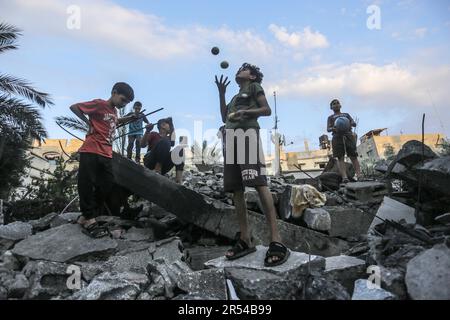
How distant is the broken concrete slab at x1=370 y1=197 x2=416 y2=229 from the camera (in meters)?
4.07

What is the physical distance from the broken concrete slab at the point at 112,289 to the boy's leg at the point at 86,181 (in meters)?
1.58

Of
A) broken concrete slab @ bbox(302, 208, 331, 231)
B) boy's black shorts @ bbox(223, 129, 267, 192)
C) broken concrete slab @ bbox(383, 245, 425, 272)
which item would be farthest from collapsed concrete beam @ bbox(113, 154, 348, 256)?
broken concrete slab @ bbox(383, 245, 425, 272)

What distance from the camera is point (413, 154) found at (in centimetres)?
396

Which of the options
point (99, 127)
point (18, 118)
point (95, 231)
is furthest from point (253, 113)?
point (18, 118)

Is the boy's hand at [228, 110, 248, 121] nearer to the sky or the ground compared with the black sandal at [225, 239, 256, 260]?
nearer to the sky

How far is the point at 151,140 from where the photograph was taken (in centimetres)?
615

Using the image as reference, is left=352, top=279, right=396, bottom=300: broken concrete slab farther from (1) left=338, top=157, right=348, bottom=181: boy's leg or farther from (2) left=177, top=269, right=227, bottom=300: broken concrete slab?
(1) left=338, top=157, right=348, bottom=181: boy's leg

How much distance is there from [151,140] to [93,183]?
2.13 m

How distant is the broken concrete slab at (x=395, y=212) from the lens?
4.07 metres

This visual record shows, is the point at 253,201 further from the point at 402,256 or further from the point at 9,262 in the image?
the point at 9,262

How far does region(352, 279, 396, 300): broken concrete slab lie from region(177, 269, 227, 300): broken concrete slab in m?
0.87

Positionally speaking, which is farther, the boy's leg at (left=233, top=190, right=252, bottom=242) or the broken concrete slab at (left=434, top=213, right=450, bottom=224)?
the broken concrete slab at (left=434, top=213, right=450, bottom=224)

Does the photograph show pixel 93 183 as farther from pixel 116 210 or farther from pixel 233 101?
pixel 233 101

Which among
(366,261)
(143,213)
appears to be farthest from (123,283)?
(143,213)
